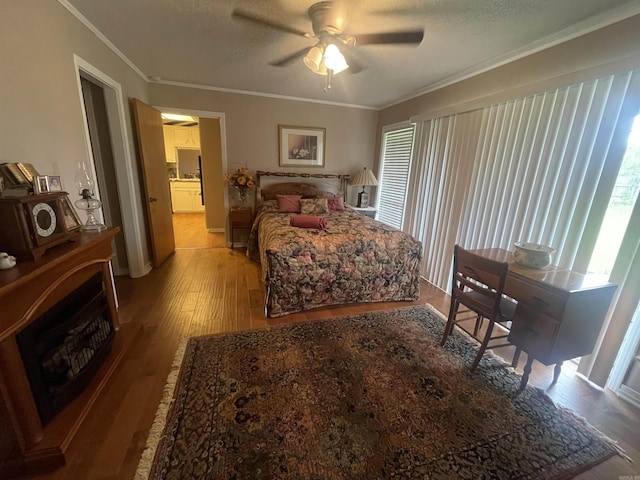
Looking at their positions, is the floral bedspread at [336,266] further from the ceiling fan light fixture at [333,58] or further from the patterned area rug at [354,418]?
the ceiling fan light fixture at [333,58]

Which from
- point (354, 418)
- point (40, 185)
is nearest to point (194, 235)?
point (40, 185)

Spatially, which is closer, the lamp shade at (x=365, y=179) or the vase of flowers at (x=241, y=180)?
the vase of flowers at (x=241, y=180)

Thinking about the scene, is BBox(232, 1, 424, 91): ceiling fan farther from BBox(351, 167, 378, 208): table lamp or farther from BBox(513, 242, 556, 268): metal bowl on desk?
BBox(351, 167, 378, 208): table lamp

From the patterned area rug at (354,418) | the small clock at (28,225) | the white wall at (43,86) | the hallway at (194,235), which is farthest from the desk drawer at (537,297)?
the hallway at (194,235)

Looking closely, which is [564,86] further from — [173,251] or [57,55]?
[173,251]

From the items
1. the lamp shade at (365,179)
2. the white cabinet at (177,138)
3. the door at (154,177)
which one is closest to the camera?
the door at (154,177)

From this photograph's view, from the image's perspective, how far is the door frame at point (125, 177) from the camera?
264 cm

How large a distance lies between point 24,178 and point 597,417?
141 inches

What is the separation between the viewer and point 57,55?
5.81 feet

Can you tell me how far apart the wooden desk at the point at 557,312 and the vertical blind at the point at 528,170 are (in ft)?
1.45

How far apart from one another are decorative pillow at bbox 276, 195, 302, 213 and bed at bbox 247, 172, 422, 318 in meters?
0.76

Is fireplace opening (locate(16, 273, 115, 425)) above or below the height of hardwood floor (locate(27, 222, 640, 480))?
above

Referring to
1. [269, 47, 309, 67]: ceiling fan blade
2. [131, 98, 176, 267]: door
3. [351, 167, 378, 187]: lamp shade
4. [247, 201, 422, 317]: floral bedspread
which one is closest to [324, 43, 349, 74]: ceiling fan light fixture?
[269, 47, 309, 67]: ceiling fan blade

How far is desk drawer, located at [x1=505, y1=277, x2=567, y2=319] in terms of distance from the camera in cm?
153
